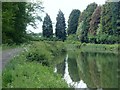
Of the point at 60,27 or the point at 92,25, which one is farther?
the point at 92,25

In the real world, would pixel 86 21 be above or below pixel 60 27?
above

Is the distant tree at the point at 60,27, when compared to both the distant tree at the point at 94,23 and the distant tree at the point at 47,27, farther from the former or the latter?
the distant tree at the point at 94,23

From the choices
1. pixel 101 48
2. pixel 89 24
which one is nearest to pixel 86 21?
→ pixel 89 24

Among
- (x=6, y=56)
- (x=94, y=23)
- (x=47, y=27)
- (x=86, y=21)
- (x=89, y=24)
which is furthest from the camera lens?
(x=86, y=21)

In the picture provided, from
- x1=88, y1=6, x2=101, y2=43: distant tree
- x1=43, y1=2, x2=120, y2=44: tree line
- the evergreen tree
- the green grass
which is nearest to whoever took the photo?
the green grass

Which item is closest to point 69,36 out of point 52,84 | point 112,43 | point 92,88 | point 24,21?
point 112,43

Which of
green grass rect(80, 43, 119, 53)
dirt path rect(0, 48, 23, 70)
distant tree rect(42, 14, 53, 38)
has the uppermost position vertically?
distant tree rect(42, 14, 53, 38)

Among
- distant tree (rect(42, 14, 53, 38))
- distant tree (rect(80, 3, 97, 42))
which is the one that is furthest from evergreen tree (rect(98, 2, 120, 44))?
distant tree (rect(42, 14, 53, 38))

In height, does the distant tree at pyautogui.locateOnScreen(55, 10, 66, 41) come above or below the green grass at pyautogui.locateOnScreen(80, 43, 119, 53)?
above

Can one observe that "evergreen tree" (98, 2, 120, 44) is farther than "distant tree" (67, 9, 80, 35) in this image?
No

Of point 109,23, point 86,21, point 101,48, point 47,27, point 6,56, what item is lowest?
point 101,48

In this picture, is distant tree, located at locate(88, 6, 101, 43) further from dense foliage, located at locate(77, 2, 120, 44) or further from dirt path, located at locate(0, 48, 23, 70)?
dirt path, located at locate(0, 48, 23, 70)

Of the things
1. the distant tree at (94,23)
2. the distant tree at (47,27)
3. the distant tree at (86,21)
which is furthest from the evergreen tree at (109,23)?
the distant tree at (47,27)

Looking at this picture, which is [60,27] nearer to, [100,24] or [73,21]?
[100,24]
